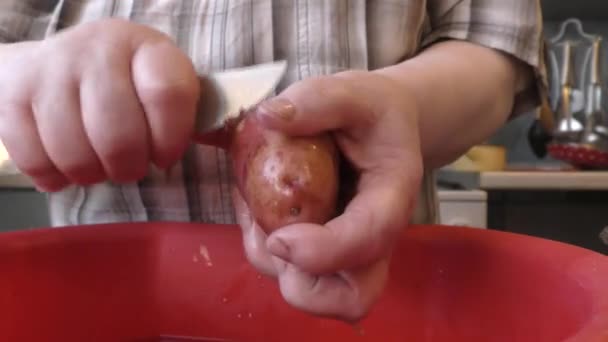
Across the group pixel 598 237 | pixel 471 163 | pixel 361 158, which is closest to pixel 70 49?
pixel 361 158

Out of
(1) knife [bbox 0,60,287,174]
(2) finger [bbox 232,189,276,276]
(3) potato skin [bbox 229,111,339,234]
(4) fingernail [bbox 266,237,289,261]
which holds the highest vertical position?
(1) knife [bbox 0,60,287,174]

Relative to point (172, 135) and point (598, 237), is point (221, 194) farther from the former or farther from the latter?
point (598, 237)

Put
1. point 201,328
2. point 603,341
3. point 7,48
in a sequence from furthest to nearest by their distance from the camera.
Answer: point 201,328, point 7,48, point 603,341

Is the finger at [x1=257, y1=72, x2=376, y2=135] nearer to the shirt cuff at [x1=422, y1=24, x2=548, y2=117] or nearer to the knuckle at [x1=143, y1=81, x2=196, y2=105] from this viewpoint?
the knuckle at [x1=143, y1=81, x2=196, y2=105]

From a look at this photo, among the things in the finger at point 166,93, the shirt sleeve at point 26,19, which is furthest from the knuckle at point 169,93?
the shirt sleeve at point 26,19

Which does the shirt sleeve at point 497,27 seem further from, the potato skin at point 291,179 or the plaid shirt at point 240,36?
the potato skin at point 291,179

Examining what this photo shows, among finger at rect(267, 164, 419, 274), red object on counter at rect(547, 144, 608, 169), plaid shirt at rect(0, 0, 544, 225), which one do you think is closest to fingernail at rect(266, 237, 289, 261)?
finger at rect(267, 164, 419, 274)
